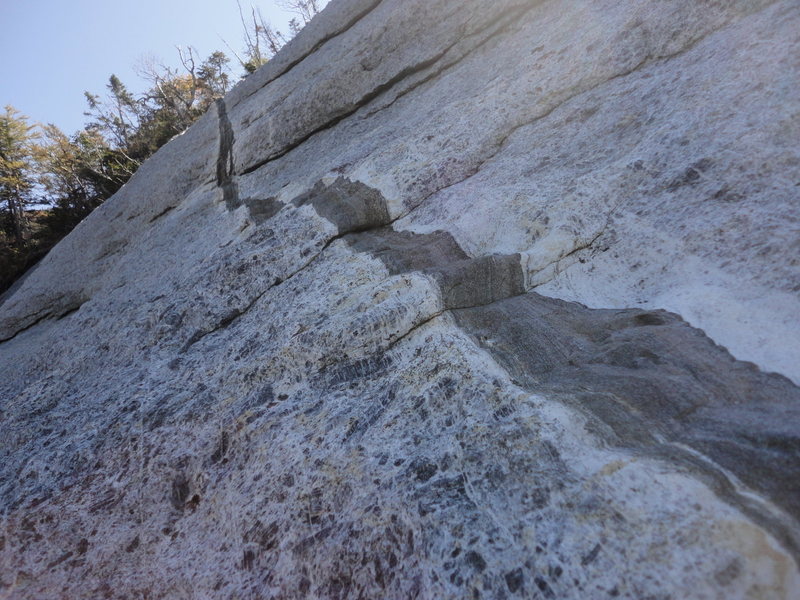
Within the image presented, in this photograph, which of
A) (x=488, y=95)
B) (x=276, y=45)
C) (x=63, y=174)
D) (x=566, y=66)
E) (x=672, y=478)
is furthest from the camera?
(x=276, y=45)

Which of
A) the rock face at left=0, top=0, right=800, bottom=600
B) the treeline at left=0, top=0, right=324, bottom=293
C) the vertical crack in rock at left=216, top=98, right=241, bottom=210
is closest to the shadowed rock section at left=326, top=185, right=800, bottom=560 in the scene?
the rock face at left=0, top=0, right=800, bottom=600

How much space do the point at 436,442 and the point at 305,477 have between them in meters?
1.19

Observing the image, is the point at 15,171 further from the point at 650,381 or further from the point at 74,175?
the point at 650,381

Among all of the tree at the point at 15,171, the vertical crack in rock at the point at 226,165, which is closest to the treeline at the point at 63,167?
the tree at the point at 15,171

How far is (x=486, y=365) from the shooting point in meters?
4.01

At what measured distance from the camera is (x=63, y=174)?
2909 centimetres

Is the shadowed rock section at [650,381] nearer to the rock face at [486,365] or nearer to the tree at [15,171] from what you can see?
the rock face at [486,365]

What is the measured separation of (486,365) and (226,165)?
32.1 feet

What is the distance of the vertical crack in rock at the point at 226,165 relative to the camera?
9.98 metres

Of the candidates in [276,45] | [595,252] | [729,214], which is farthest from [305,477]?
[276,45]

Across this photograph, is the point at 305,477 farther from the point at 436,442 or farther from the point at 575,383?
the point at 575,383

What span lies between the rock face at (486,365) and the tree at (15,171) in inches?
1033

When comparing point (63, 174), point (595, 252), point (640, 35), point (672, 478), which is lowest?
point (595, 252)

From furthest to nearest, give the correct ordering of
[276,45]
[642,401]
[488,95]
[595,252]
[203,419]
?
[276,45]
[488,95]
[595,252]
[203,419]
[642,401]
